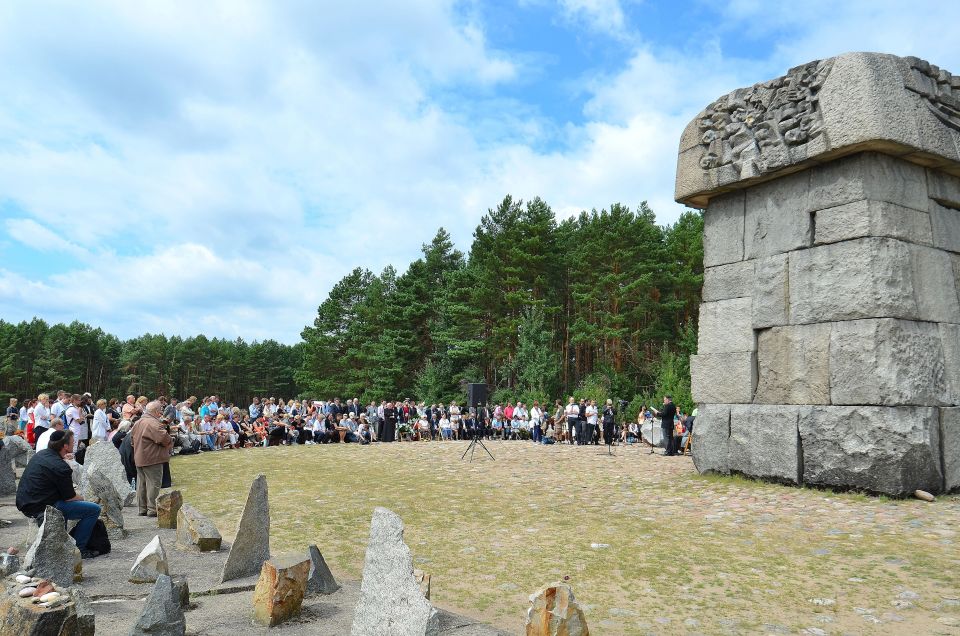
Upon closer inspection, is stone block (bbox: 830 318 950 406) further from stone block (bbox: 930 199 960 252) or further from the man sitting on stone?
the man sitting on stone

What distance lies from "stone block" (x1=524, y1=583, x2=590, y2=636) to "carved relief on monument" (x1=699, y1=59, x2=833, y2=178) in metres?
7.43

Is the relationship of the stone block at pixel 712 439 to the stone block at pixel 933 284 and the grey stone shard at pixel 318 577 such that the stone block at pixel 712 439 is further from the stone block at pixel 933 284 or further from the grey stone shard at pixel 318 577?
the grey stone shard at pixel 318 577

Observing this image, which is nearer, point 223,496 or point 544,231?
point 223,496

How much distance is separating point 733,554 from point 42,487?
681 centimetres

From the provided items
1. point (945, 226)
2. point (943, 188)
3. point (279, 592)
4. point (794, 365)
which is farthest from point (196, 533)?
point (943, 188)

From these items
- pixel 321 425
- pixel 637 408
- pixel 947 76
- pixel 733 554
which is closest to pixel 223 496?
pixel 733 554

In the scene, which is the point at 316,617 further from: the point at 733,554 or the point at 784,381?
the point at 784,381

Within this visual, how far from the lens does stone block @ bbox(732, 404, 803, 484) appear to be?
8258 millimetres

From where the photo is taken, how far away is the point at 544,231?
39469 mm

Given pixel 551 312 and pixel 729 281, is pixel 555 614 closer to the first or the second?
pixel 729 281

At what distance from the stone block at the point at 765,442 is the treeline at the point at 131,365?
226 feet

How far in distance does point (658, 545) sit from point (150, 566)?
449cm

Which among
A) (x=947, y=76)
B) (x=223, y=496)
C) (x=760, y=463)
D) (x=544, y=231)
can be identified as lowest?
(x=223, y=496)

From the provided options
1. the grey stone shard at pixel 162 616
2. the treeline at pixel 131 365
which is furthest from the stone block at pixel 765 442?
the treeline at pixel 131 365
